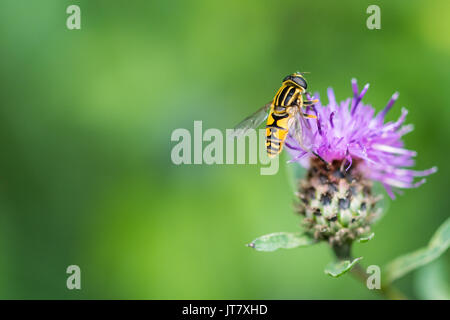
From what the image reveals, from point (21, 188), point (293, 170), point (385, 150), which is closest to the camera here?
point (385, 150)

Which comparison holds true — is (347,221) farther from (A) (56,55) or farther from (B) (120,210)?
(A) (56,55)

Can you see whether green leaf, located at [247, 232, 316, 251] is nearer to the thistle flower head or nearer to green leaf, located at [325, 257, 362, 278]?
the thistle flower head

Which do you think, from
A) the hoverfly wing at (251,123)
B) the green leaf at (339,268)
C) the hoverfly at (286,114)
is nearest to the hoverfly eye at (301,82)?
the hoverfly at (286,114)

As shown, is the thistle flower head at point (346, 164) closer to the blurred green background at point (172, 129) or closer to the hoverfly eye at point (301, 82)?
the hoverfly eye at point (301, 82)

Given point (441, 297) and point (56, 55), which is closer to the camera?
point (441, 297)

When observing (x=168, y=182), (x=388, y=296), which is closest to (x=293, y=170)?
(x=388, y=296)

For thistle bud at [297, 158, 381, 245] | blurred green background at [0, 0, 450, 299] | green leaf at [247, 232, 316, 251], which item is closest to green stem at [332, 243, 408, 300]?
thistle bud at [297, 158, 381, 245]
